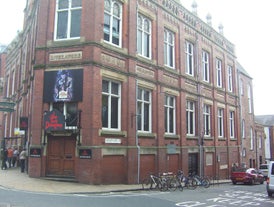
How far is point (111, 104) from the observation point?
20156 millimetres

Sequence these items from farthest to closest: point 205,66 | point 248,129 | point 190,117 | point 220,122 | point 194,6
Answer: point 248,129 < point 220,122 < point 205,66 < point 194,6 < point 190,117

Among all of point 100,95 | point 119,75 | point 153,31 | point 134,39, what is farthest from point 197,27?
point 100,95

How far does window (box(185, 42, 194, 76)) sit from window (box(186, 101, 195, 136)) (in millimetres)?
2771

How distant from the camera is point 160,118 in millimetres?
23844

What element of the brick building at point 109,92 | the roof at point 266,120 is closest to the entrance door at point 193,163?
the brick building at point 109,92

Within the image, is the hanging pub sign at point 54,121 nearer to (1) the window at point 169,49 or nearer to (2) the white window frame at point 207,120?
(1) the window at point 169,49

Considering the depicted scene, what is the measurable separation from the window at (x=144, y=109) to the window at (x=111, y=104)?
2.20 m

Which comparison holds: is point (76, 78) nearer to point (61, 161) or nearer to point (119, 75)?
point (119, 75)

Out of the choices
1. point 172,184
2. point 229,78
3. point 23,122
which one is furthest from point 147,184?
point 229,78

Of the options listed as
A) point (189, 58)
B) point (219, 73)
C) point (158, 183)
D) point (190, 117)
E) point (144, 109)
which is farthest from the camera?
point (219, 73)

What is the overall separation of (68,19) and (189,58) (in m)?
13.1

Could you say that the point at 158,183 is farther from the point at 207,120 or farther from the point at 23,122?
the point at 207,120

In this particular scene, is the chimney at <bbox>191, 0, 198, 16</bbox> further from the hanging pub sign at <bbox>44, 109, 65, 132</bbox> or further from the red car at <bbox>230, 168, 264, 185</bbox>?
the hanging pub sign at <bbox>44, 109, 65, 132</bbox>

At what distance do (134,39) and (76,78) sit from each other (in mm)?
5266
